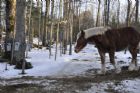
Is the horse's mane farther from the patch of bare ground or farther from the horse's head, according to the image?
the patch of bare ground

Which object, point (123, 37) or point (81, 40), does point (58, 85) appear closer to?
point (81, 40)

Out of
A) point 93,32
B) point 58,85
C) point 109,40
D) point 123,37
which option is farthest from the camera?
point 123,37

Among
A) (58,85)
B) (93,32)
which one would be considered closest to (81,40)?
(93,32)

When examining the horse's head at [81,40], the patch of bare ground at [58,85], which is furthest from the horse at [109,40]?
the patch of bare ground at [58,85]

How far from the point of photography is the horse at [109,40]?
434 inches

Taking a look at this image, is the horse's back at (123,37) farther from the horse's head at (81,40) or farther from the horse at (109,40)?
the horse's head at (81,40)

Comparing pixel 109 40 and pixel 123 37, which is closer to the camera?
pixel 109 40

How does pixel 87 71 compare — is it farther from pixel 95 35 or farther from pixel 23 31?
pixel 23 31

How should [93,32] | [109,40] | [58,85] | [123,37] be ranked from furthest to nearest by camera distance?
[123,37] < [109,40] < [93,32] < [58,85]

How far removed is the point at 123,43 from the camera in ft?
37.6

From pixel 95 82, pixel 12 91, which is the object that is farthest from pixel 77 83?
pixel 12 91

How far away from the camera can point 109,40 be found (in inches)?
439

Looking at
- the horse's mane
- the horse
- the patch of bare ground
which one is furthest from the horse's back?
the patch of bare ground

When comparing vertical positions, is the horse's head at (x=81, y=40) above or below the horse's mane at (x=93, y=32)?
below
